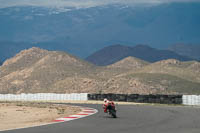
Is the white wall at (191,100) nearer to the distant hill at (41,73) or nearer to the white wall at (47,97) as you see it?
the white wall at (47,97)

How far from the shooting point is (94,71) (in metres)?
158

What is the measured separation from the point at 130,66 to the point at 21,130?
173 meters

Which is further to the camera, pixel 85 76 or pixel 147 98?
pixel 85 76

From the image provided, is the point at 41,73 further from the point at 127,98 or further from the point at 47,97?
the point at 127,98

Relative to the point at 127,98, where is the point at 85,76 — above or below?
above

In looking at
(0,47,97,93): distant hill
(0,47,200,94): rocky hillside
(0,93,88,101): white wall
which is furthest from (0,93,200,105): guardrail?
(0,47,97,93): distant hill

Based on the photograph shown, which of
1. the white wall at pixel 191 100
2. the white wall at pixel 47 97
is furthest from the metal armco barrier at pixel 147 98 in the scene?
the white wall at pixel 47 97

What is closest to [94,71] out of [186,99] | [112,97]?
[112,97]

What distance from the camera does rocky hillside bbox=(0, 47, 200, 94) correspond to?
4567 inches

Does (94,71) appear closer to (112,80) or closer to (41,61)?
(41,61)

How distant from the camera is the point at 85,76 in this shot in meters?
139

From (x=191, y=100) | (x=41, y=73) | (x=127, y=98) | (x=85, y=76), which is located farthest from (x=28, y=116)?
(x=41, y=73)

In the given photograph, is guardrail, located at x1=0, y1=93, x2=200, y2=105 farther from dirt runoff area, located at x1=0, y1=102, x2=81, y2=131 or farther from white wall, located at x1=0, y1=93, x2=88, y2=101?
dirt runoff area, located at x1=0, y1=102, x2=81, y2=131

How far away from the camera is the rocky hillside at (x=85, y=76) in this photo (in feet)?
381
